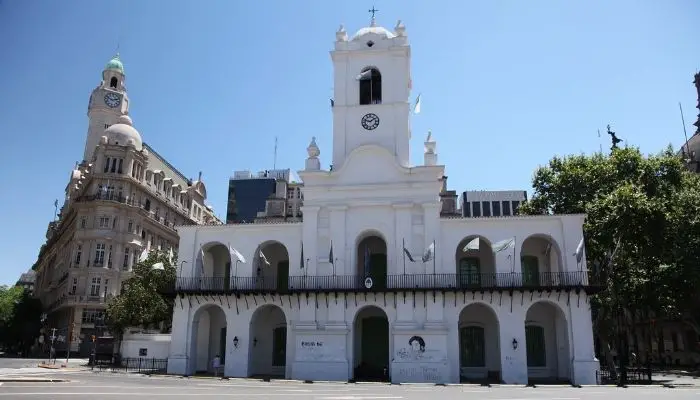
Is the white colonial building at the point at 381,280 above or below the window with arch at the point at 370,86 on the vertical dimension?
below

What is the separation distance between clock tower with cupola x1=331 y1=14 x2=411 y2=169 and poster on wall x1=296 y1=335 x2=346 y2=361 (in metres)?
10.4

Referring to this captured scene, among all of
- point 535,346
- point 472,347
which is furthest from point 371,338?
point 535,346

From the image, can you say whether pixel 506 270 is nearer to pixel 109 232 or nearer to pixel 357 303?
pixel 357 303

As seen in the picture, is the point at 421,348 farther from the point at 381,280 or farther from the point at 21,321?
the point at 21,321

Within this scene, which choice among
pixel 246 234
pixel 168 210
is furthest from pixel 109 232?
pixel 246 234

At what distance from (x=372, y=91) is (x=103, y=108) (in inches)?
2033

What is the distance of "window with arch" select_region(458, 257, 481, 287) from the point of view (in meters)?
32.0

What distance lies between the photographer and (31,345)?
70.8 m

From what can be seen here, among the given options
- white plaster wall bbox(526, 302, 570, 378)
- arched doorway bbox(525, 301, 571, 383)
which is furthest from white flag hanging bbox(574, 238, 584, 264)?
white plaster wall bbox(526, 302, 570, 378)

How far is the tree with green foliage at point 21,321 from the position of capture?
218 feet

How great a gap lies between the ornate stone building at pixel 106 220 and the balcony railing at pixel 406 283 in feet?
95.5

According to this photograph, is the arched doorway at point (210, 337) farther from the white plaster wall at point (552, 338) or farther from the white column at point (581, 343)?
the white column at point (581, 343)

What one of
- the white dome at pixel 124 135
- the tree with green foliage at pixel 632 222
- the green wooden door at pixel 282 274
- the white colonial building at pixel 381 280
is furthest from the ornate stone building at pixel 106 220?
the tree with green foliage at pixel 632 222

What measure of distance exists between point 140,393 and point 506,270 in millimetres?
19887
